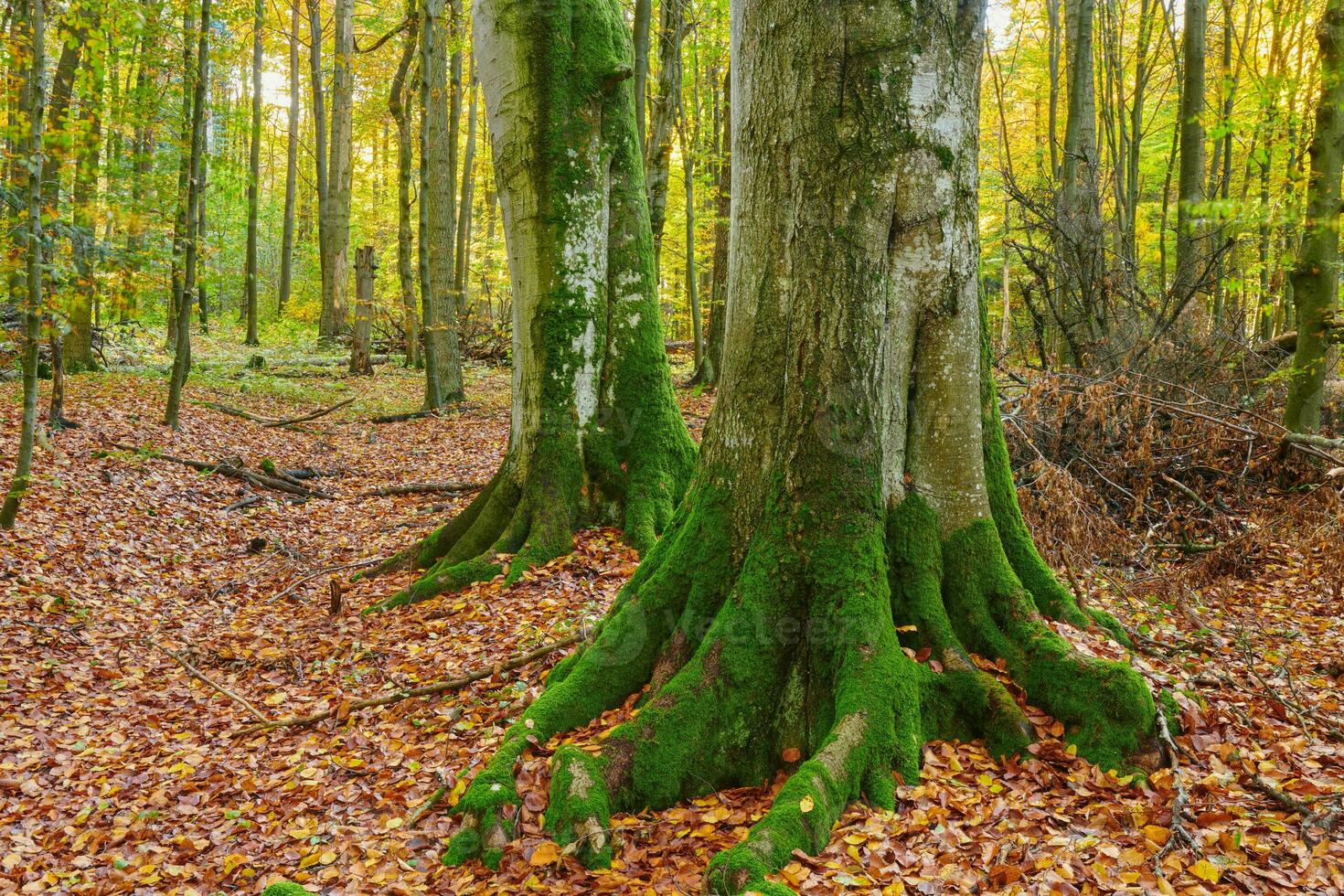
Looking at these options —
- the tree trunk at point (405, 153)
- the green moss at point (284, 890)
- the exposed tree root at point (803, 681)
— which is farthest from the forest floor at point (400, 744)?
the tree trunk at point (405, 153)

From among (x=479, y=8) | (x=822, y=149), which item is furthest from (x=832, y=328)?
(x=479, y=8)

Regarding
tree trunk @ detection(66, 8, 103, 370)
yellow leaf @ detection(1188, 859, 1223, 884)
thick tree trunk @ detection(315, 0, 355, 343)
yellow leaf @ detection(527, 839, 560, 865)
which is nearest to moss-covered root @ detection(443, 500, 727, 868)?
yellow leaf @ detection(527, 839, 560, 865)

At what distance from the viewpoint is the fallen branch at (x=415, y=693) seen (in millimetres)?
4844

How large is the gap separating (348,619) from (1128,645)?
5.43 m

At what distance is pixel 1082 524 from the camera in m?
6.07

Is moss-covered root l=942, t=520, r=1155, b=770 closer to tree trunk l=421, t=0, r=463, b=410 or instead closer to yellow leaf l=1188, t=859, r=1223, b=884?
yellow leaf l=1188, t=859, r=1223, b=884

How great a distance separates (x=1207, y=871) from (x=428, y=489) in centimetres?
861

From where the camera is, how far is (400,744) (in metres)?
4.43

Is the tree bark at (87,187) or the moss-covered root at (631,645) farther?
the tree bark at (87,187)

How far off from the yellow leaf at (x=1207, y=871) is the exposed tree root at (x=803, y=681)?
1.90ft

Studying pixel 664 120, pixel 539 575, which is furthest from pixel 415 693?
pixel 664 120

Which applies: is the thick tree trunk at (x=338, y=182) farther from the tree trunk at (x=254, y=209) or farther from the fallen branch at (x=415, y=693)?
the fallen branch at (x=415, y=693)

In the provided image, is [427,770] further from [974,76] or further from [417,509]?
[417,509]

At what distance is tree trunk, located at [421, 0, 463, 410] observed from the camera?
1307cm
